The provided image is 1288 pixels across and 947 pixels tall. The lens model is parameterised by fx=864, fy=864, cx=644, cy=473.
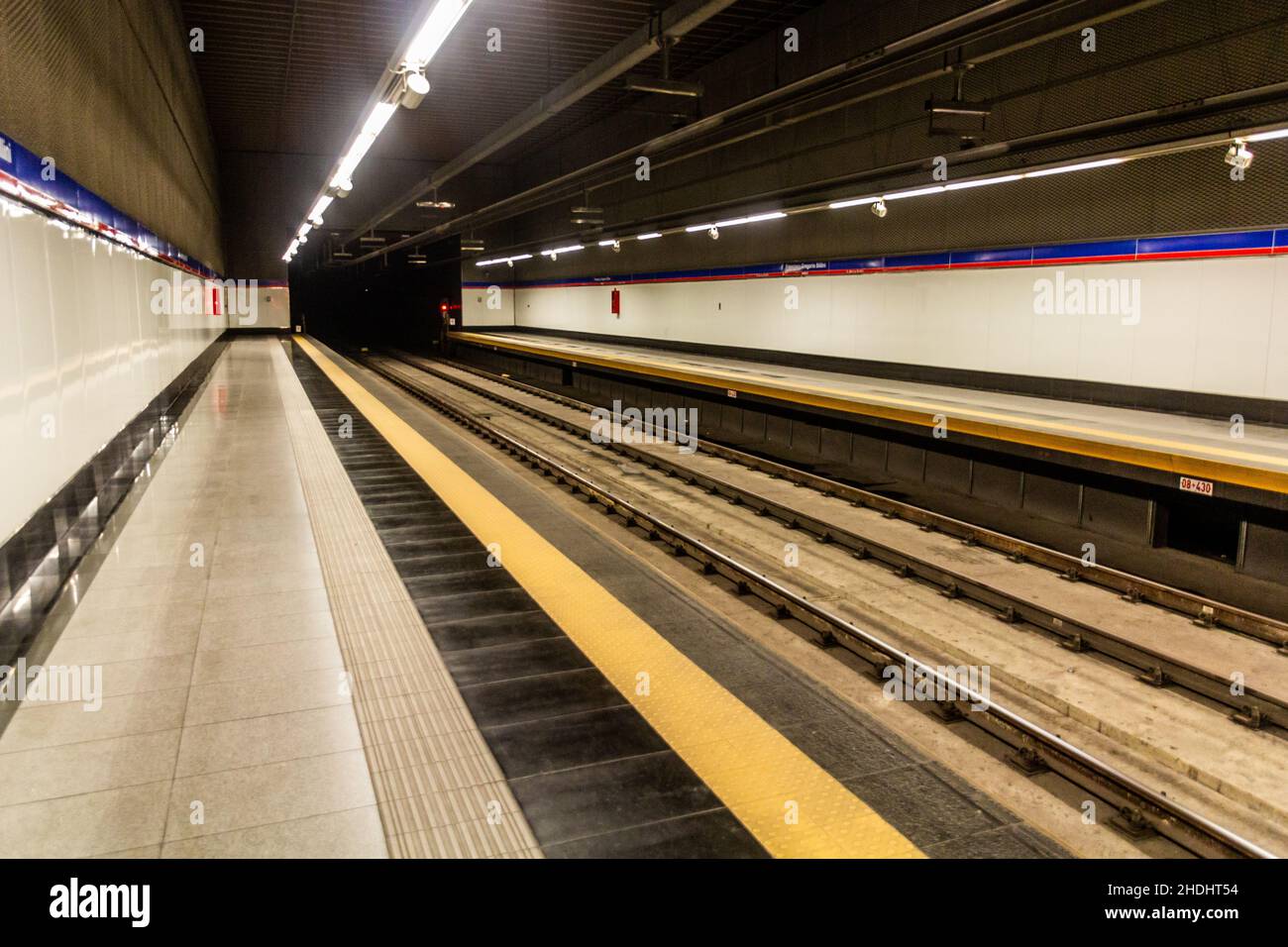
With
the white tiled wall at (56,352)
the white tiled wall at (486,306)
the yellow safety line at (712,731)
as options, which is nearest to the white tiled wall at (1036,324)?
the yellow safety line at (712,731)

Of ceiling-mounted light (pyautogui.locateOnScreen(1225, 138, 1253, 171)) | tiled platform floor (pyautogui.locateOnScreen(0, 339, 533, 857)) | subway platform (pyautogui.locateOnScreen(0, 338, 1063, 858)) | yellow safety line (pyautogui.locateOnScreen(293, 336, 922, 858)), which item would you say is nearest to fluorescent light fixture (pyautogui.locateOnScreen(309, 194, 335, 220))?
subway platform (pyautogui.locateOnScreen(0, 338, 1063, 858))

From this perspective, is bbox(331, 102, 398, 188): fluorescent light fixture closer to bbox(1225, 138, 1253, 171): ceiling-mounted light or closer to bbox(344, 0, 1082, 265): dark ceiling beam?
bbox(344, 0, 1082, 265): dark ceiling beam

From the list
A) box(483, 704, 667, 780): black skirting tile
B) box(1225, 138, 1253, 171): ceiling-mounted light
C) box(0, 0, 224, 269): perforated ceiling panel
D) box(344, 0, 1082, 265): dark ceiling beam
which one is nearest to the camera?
box(483, 704, 667, 780): black skirting tile

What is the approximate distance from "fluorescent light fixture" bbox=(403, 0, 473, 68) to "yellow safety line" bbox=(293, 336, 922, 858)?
3.97m

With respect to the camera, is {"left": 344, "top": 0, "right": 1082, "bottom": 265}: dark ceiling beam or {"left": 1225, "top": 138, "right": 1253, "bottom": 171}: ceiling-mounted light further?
{"left": 1225, "top": 138, "right": 1253, "bottom": 171}: ceiling-mounted light

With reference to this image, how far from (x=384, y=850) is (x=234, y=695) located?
1653mm

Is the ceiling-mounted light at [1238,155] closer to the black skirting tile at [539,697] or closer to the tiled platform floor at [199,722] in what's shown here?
the black skirting tile at [539,697]

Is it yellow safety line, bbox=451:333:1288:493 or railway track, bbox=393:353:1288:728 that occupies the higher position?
yellow safety line, bbox=451:333:1288:493

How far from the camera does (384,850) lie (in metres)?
2.96

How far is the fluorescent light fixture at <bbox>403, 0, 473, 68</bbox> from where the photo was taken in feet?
19.0

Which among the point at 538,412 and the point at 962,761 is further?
the point at 538,412

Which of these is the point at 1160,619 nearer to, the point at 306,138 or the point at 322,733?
the point at 322,733

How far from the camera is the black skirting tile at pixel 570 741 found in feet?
12.1
